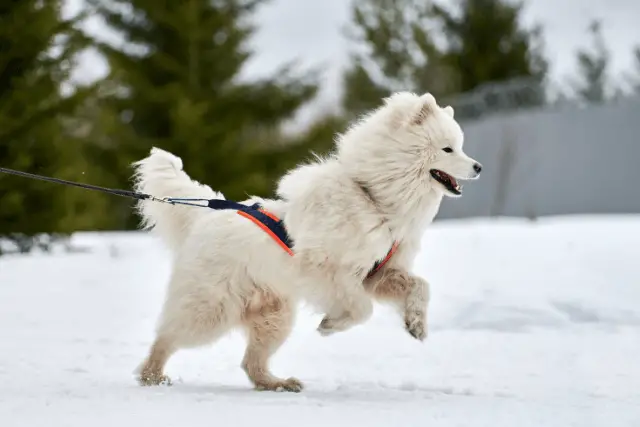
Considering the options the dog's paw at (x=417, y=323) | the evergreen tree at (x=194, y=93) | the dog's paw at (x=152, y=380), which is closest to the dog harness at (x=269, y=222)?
the dog's paw at (x=417, y=323)

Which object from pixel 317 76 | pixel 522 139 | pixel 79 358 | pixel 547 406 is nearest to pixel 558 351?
pixel 547 406

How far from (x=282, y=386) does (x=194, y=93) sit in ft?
53.5

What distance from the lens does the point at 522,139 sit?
20.7 m

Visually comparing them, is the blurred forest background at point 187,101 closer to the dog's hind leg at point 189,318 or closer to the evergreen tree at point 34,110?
the evergreen tree at point 34,110

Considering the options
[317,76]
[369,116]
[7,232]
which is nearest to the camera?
[369,116]

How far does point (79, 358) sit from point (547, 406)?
3948 millimetres

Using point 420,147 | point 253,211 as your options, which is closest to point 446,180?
point 420,147

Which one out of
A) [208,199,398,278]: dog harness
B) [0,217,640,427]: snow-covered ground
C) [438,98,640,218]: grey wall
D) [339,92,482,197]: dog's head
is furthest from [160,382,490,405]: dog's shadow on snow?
[438,98,640,218]: grey wall

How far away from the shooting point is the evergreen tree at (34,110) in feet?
47.6

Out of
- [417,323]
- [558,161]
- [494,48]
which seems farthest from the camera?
[494,48]

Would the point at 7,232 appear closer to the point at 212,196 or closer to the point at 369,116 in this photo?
the point at 212,196

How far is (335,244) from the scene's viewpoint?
221 inches

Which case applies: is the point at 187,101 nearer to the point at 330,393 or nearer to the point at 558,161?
the point at 558,161

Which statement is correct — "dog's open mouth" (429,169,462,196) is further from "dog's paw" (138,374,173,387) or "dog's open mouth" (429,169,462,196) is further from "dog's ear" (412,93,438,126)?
"dog's paw" (138,374,173,387)
